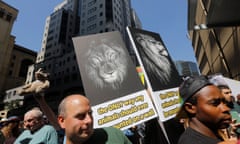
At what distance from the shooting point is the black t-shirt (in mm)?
1180

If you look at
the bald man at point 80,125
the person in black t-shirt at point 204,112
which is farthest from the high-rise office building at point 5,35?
the person in black t-shirt at point 204,112

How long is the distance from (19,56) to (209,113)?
7874cm

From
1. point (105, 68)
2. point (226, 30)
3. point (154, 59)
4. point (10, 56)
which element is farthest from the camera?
point (10, 56)

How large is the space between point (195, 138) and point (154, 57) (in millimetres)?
2639

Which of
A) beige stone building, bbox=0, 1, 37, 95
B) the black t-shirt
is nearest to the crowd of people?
the black t-shirt

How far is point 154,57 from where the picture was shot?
3764 mm

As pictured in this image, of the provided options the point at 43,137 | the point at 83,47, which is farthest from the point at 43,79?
the point at 83,47

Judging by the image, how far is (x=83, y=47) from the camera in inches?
133

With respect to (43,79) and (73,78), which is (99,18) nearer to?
(73,78)

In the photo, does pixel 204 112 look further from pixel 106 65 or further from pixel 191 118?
pixel 106 65

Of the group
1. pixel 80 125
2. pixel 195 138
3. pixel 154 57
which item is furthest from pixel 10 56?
pixel 195 138

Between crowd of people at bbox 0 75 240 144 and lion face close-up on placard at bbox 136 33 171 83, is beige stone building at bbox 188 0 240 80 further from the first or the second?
crowd of people at bbox 0 75 240 144

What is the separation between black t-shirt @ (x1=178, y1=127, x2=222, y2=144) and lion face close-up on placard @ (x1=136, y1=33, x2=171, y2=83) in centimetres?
209

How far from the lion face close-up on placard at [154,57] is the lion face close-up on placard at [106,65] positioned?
1.32 feet
